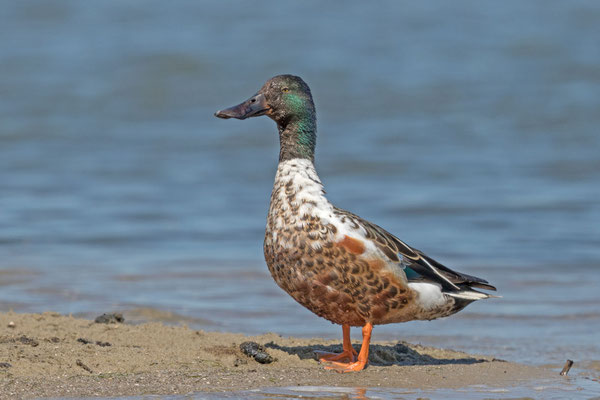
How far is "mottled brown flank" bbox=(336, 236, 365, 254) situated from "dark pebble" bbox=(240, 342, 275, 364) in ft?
2.85

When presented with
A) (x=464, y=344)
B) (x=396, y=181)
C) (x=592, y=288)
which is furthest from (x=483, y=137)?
(x=464, y=344)

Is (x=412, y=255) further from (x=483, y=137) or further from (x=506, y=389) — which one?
(x=483, y=137)

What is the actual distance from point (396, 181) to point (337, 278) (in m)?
10.00

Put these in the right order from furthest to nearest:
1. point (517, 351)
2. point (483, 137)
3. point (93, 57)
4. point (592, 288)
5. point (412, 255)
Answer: point (93, 57) → point (483, 137) → point (592, 288) → point (517, 351) → point (412, 255)

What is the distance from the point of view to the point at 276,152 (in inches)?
694

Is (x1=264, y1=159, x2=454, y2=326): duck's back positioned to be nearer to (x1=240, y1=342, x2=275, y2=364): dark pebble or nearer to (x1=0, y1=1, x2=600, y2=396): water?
(x1=240, y1=342, x2=275, y2=364): dark pebble

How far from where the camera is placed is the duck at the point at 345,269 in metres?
5.60

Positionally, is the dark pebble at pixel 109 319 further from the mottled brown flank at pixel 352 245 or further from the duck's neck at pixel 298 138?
the mottled brown flank at pixel 352 245

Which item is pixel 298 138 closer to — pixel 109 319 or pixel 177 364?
pixel 177 364

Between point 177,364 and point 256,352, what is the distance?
1.71 ft

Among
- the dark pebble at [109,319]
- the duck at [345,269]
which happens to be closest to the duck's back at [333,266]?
the duck at [345,269]

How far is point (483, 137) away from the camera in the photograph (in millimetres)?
18594

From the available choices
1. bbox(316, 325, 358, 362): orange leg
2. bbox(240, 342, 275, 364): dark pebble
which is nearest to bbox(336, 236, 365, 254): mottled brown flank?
bbox(316, 325, 358, 362): orange leg

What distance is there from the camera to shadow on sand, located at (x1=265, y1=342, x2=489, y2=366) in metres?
6.20
